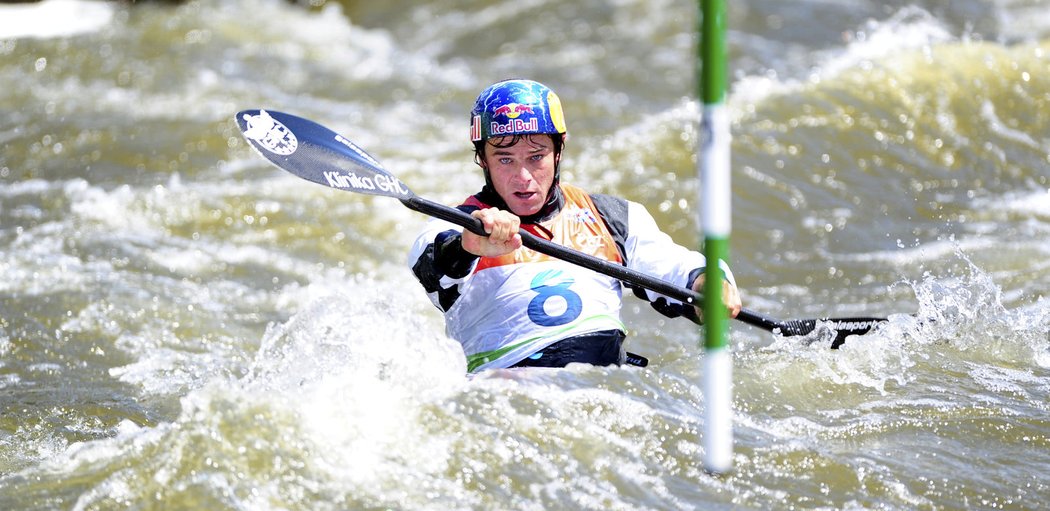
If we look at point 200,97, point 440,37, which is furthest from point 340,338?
point 440,37

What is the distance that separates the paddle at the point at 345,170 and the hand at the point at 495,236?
0.07m

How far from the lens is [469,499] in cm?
344

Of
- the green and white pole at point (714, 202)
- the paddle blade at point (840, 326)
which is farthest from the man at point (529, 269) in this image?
the green and white pole at point (714, 202)

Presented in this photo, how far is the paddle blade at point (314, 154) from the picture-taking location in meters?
4.36

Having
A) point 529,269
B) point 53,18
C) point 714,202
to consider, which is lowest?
point 529,269

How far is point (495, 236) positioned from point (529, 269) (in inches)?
16.4

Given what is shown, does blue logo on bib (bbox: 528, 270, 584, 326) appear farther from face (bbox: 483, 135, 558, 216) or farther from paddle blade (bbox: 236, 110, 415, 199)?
paddle blade (bbox: 236, 110, 415, 199)

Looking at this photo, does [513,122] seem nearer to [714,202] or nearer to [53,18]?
[714,202]

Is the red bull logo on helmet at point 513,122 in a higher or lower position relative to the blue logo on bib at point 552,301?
higher

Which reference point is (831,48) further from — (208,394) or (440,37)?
(208,394)

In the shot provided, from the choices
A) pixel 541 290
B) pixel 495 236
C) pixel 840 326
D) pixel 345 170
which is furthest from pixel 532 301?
pixel 840 326

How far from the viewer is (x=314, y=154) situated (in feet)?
14.6

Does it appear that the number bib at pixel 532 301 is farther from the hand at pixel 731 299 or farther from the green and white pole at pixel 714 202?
the green and white pole at pixel 714 202

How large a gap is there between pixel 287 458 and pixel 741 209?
5.20 meters
